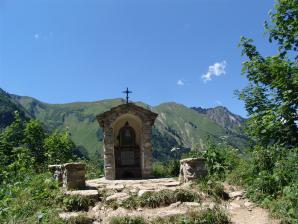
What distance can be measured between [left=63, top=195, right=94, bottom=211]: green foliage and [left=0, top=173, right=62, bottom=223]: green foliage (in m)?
0.26

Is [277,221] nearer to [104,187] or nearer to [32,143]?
[104,187]

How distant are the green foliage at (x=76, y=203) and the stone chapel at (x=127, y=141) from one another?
506 cm

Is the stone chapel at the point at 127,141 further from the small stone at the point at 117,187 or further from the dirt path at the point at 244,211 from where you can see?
the dirt path at the point at 244,211

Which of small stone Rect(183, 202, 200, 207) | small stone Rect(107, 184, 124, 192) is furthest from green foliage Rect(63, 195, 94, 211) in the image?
small stone Rect(183, 202, 200, 207)

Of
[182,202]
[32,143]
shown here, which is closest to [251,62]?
[182,202]

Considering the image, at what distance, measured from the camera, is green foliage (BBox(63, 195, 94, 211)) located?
8570mm

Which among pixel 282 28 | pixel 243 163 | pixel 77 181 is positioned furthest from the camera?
pixel 282 28

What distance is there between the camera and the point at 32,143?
73.1 feet

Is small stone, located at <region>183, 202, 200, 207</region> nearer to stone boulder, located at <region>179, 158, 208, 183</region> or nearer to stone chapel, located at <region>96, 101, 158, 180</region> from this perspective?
stone boulder, located at <region>179, 158, 208, 183</region>

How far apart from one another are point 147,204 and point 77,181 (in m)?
2.46

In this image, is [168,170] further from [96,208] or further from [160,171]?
[96,208]

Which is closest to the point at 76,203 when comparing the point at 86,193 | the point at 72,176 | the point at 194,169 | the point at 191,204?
the point at 86,193

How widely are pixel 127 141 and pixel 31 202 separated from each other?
7.91 m

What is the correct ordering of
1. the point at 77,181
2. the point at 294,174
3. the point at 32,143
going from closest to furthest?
1. the point at 294,174
2. the point at 77,181
3. the point at 32,143
